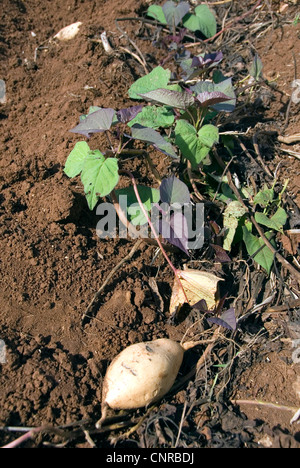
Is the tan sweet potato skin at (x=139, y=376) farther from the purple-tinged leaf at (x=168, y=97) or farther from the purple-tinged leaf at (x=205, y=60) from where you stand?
the purple-tinged leaf at (x=205, y=60)

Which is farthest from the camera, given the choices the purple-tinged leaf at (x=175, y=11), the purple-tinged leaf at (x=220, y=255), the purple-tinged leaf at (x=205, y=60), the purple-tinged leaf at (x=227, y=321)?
the purple-tinged leaf at (x=175, y=11)

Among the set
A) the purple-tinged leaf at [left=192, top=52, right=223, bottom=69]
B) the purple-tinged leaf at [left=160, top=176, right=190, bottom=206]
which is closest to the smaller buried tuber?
the purple-tinged leaf at [left=160, top=176, right=190, bottom=206]

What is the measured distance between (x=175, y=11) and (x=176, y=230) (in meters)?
1.50

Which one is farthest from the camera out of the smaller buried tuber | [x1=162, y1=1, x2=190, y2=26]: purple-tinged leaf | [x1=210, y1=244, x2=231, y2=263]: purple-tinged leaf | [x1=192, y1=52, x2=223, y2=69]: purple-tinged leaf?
[x1=162, y1=1, x2=190, y2=26]: purple-tinged leaf

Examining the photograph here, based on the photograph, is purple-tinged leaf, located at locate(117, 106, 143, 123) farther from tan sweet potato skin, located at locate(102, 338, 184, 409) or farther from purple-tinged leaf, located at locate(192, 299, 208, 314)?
tan sweet potato skin, located at locate(102, 338, 184, 409)

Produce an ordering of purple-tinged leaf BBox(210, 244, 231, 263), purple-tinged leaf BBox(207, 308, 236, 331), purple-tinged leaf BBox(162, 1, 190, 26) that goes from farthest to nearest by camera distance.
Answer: purple-tinged leaf BBox(162, 1, 190, 26), purple-tinged leaf BBox(210, 244, 231, 263), purple-tinged leaf BBox(207, 308, 236, 331)

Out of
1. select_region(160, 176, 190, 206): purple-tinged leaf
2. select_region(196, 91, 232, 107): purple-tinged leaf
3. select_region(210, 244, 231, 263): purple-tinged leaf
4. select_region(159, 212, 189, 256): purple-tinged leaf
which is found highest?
select_region(196, 91, 232, 107): purple-tinged leaf

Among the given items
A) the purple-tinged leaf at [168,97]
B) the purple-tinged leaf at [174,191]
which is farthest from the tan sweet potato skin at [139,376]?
the purple-tinged leaf at [168,97]

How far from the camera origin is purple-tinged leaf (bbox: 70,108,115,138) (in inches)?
65.9

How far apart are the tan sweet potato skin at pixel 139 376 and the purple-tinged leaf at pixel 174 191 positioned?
1.92 ft

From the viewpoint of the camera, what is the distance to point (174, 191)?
1.79m

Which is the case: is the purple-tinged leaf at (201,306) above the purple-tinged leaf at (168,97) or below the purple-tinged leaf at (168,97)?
below

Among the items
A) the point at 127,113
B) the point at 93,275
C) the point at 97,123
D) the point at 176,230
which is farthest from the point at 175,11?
the point at 93,275

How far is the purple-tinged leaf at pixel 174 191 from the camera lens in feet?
5.82
